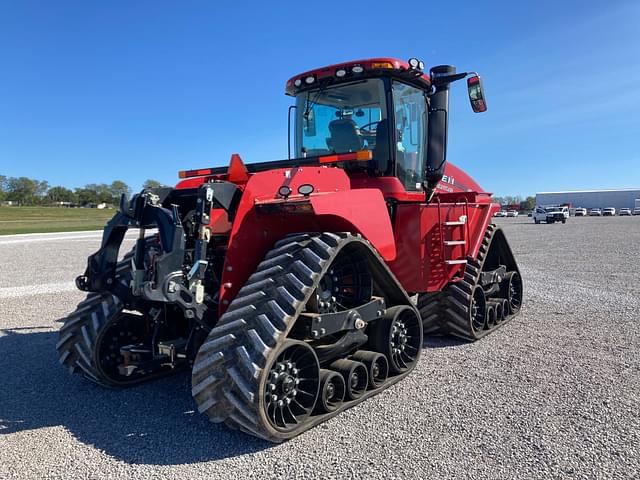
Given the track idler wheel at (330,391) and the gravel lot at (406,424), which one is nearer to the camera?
the gravel lot at (406,424)

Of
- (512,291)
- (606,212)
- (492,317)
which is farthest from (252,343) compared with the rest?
(606,212)

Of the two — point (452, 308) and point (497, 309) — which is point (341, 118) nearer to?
point (452, 308)

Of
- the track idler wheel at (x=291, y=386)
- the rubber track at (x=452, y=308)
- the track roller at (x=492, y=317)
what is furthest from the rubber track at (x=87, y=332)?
the track roller at (x=492, y=317)

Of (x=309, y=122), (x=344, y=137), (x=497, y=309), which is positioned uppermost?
(x=309, y=122)

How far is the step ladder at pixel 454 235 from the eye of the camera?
5.77 meters

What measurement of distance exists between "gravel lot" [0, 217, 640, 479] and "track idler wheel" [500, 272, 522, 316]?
1.10 m

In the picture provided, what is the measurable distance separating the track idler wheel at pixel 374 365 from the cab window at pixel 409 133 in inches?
80.0

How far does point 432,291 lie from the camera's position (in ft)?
19.1

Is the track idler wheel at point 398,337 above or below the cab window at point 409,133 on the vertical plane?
below

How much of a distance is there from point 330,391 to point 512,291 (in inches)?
198

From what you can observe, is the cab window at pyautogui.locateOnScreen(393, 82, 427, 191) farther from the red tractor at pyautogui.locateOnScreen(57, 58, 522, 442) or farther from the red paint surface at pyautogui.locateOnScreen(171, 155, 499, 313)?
the red paint surface at pyautogui.locateOnScreen(171, 155, 499, 313)

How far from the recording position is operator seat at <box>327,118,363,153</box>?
5578 mm

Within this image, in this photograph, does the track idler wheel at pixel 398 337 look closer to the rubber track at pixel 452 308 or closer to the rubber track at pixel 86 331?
the rubber track at pixel 452 308

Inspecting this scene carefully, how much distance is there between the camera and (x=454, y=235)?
599cm
